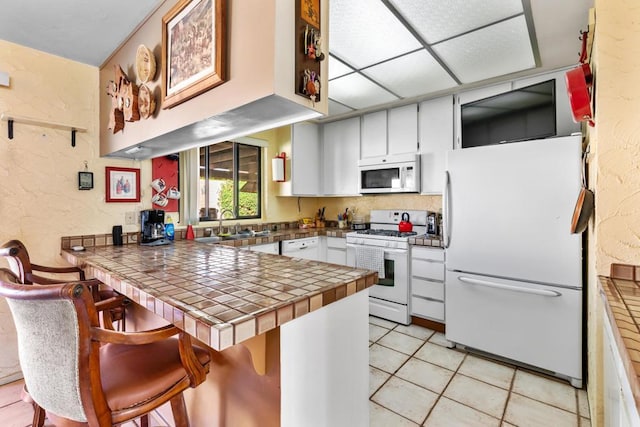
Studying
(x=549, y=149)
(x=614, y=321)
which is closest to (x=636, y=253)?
(x=614, y=321)

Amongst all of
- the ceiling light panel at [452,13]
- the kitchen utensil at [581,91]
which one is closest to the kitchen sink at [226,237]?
the ceiling light panel at [452,13]

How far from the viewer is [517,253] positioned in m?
2.18

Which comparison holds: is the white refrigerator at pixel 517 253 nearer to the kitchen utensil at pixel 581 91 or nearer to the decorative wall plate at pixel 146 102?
the kitchen utensil at pixel 581 91

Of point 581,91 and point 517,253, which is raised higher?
point 581,91

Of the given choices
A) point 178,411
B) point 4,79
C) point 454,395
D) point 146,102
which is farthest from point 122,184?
point 454,395

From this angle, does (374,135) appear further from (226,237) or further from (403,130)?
(226,237)

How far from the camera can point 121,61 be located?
2131mm

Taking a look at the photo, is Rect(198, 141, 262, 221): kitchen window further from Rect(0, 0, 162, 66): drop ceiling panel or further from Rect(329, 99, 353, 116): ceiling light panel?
Rect(0, 0, 162, 66): drop ceiling panel

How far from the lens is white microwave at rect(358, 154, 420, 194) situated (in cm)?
323

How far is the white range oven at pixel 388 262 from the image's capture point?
3.02 meters

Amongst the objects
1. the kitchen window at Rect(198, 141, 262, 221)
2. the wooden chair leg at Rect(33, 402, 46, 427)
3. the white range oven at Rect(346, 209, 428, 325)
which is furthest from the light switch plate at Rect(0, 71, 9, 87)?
the white range oven at Rect(346, 209, 428, 325)

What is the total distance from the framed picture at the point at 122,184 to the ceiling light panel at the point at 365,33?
6.65 feet

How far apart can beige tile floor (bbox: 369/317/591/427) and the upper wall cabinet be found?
7.00ft

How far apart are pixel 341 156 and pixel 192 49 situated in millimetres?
2676
